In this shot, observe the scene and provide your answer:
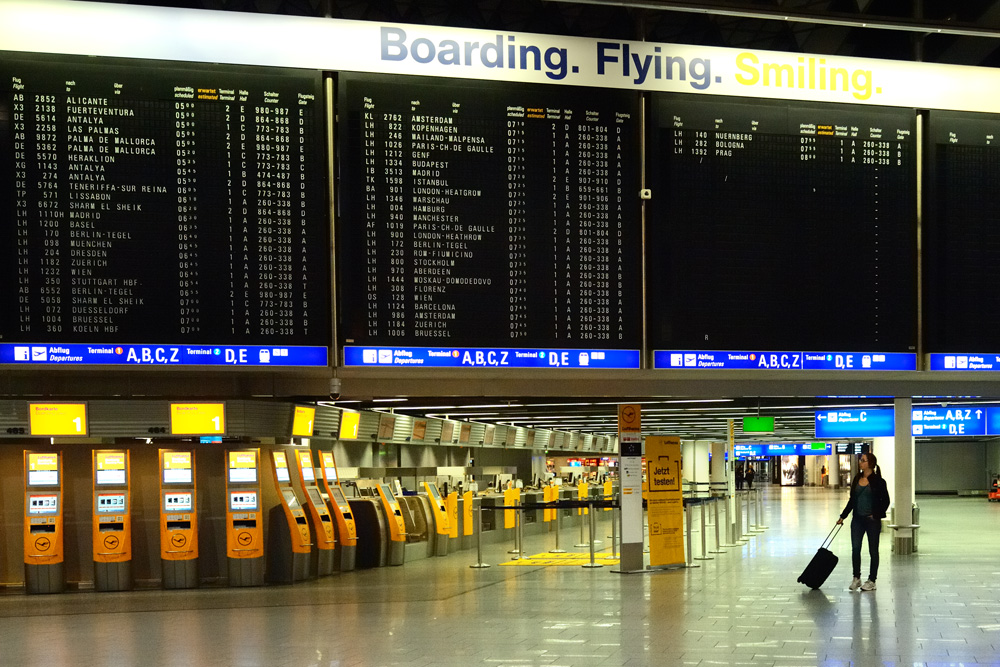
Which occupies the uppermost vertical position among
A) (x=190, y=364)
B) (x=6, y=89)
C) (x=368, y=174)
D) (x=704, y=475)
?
(x=6, y=89)

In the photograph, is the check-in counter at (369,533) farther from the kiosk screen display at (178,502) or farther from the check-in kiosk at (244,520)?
the kiosk screen display at (178,502)

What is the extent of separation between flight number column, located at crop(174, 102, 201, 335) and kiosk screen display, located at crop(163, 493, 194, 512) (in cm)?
362

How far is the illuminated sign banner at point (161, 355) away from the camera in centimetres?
1002

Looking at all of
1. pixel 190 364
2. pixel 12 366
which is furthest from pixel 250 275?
pixel 12 366

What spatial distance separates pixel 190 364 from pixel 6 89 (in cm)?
299

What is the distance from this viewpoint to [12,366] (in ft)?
32.9

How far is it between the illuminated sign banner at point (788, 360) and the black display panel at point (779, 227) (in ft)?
0.27

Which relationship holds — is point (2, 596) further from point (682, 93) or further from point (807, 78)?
point (807, 78)

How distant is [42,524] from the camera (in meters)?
12.9

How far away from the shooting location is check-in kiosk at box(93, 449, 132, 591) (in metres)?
13.0

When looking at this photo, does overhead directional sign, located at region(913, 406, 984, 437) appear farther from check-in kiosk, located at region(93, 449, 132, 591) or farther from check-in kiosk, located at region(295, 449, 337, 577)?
check-in kiosk, located at region(93, 449, 132, 591)

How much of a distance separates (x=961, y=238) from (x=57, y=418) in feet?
33.7

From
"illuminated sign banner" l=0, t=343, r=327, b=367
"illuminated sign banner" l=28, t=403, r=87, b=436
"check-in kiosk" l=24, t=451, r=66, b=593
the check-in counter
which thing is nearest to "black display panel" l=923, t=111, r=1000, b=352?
"illuminated sign banner" l=0, t=343, r=327, b=367

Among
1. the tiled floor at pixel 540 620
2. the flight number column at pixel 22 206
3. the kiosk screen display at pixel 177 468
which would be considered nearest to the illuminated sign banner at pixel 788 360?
the tiled floor at pixel 540 620
